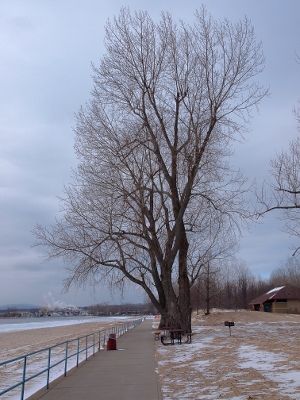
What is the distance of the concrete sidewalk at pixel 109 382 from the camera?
8500 mm

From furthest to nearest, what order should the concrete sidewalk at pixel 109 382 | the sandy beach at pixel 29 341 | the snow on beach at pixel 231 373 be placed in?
the sandy beach at pixel 29 341, the concrete sidewalk at pixel 109 382, the snow on beach at pixel 231 373

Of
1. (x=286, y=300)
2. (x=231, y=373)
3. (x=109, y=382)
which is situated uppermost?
(x=286, y=300)

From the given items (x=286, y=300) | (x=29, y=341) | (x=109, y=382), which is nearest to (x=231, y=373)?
(x=109, y=382)

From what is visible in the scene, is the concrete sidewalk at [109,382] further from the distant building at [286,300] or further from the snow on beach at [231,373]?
the distant building at [286,300]

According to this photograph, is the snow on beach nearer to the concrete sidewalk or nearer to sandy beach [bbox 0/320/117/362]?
the concrete sidewalk

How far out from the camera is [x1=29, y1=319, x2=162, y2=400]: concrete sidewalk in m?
8.50

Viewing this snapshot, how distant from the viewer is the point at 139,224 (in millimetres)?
22312

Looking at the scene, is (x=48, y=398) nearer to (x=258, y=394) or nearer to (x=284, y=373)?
(x=258, y=394)

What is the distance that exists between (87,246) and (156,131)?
6727 mm

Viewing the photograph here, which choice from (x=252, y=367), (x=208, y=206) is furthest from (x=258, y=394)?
(x=208, y=206)

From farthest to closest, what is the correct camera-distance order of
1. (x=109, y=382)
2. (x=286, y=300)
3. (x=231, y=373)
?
(x=286, y=300) < (x=231, y=373) < (x=109, y=382)

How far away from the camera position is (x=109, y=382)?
393 inches

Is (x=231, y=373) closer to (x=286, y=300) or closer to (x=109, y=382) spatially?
(x=109, y=382)

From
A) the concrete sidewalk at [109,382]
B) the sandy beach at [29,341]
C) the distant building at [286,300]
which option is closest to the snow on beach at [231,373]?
the concrete sidewalk at [109,382]
